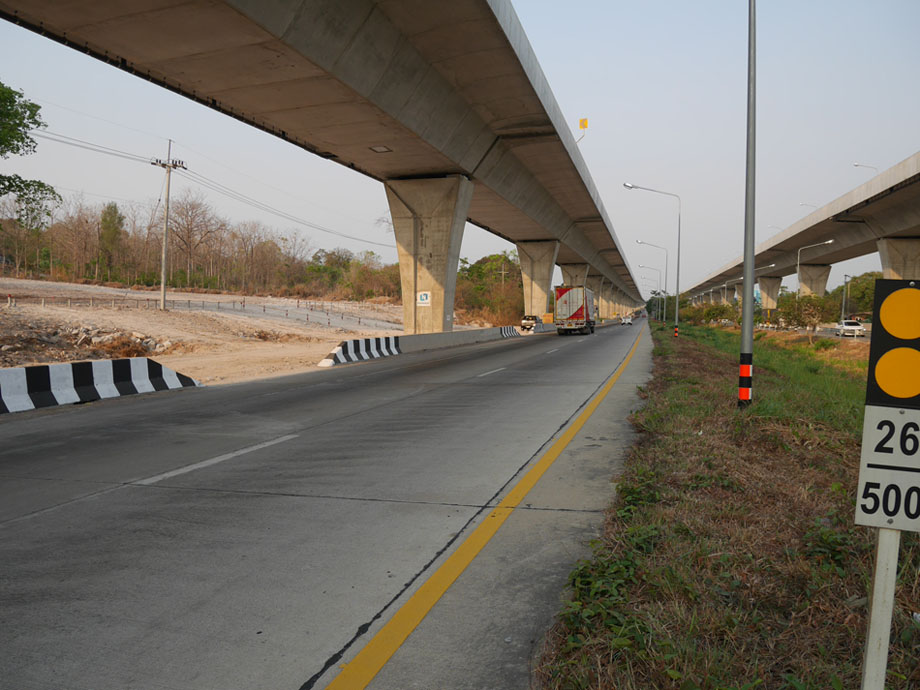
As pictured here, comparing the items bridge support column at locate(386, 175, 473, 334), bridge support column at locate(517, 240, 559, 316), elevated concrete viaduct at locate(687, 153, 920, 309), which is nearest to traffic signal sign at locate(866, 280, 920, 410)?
bridge support column at locate(386, 175, 473, 334)

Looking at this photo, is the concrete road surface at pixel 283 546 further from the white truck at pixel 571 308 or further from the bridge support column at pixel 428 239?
the white truck at pixel 571 308

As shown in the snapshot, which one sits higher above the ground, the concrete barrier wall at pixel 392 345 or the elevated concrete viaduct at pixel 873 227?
the elevated concrete viaduct at pixel 873 227

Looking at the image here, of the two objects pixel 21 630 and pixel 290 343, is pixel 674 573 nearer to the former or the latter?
pixel 21 630

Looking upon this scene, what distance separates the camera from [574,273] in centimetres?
7475

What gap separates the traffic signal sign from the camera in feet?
7.43

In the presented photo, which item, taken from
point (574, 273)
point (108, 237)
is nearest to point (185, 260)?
point (108, 237)

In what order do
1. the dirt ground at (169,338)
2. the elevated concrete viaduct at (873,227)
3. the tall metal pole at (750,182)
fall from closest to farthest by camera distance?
the tall metal pole at (750,182) → the dirt ground at (169,338) → the elevated concrete viaduct at (873,227)

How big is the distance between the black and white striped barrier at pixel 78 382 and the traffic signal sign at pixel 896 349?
38.8ft

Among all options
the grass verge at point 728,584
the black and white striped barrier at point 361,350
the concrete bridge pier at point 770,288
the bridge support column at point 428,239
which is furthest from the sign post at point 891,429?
the concrete bridge pier at point 770,288

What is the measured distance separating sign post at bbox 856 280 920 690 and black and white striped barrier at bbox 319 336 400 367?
18098 mm

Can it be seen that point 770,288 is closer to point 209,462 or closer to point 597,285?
point 597,285

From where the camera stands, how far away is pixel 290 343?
1248 inches

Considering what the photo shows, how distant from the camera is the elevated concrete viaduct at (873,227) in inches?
1478

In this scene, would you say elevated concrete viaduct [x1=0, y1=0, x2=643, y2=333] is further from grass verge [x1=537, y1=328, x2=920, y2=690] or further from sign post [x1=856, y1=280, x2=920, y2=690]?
sign post [x1=856, y1=280, x2=920, y2=690]
